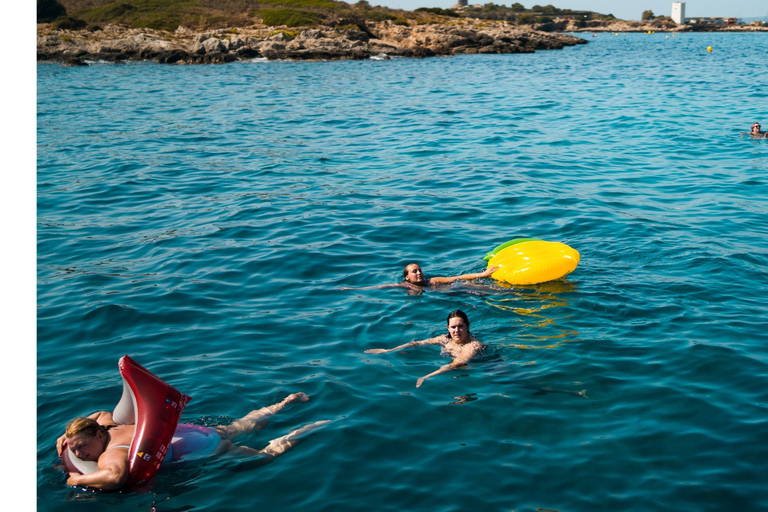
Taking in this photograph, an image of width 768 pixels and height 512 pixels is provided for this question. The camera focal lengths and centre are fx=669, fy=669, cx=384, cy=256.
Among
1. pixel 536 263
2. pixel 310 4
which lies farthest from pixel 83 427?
pixel 310 4

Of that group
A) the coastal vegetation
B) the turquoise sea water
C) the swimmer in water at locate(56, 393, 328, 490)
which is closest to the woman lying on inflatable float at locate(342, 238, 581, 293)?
the turquoise sea water

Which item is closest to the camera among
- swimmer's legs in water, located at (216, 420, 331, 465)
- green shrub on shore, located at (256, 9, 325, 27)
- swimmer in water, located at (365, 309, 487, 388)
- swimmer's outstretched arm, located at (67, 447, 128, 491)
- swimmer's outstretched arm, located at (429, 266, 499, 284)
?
swimmer's outstretched arm, located at (67, 447, 128, 491)

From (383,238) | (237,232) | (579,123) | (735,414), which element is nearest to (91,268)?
(237,232)

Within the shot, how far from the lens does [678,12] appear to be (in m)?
157

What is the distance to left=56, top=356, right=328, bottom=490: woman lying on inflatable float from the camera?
5809 mm

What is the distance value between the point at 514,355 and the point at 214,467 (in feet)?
12.4

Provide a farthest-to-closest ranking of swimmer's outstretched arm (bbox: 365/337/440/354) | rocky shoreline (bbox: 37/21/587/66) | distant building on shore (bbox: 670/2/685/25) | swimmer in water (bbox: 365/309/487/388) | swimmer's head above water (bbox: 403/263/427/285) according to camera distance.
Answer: distant building on shore (bbox: 670/2/685/25)
rocky shoreline (bbox: 37/21/587/66)
swimmer's head above water (bbox: 403/263/427/285)
swimmer's outstretched arm (bbox: 365/337/440/354)
swimmer in water (bbox: 365/309/487/388)

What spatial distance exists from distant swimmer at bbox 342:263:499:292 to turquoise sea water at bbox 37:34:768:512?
0.19m

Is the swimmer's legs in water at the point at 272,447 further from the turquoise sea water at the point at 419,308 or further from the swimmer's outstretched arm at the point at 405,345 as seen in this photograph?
the swimmer's outstretched arm at the point at 405,345

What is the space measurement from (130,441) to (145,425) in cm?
35

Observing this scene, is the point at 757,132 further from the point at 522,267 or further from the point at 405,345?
the point at 405,345

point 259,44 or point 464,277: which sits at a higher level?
point 259,44

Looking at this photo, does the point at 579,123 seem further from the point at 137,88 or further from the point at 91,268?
the point at 137,88

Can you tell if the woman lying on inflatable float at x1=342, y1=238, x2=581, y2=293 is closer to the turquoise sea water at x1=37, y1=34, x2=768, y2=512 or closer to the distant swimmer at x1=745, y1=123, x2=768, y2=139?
the turquoise sea water at x1=37, y1=34, x2=768, y2=512
